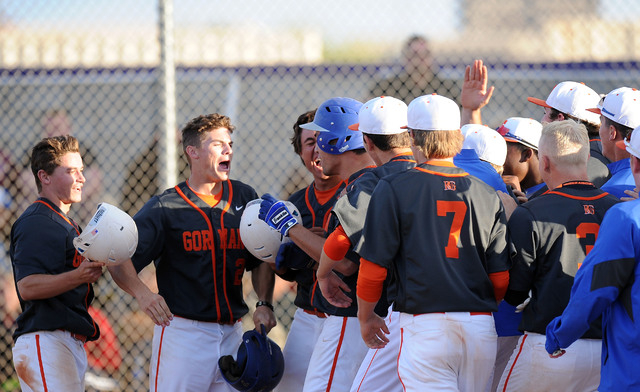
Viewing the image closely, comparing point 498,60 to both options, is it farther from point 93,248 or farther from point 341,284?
point 93,248

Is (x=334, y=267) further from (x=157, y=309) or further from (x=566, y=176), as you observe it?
(x=566, y=176)

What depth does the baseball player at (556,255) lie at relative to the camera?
3650mm

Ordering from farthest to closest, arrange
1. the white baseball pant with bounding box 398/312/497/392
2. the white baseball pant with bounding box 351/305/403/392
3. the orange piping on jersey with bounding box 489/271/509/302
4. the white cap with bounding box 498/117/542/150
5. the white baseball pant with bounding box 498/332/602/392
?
the white cap with bounding box 498/117/542/150 < the white baseball pant with bounding box 351/305/403/392 < the orange piping on jersey with bounding box 489/271/509/302 < the white baseball pant with bounding box 498/332/602/392 < the white baseball pant with bounding box 398/312/497/392

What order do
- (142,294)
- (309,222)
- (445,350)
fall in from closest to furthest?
1. (445,350)
2. (142,294)
3. (309,222)

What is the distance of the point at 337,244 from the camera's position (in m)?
3.79

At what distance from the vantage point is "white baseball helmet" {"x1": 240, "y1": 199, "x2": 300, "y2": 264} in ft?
14.9

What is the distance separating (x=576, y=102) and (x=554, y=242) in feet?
4.46

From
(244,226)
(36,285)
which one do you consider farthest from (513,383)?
(36,285)

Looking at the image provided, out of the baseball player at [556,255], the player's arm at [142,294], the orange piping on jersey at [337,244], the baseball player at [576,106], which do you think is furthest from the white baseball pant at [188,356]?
the baseball player at [576,106]

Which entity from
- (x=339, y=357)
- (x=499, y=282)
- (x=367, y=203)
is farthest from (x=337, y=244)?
(x=339, y=357)

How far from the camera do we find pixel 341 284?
13.9 ft

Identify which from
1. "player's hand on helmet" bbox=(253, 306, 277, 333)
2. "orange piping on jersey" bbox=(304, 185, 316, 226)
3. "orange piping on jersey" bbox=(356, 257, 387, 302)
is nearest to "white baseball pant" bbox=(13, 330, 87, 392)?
"player's hand on helmet" bbox=(253, 306, 277, 333)

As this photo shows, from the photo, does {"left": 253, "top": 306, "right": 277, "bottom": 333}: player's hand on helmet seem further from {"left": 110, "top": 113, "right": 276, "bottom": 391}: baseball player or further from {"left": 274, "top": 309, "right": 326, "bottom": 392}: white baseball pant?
{"left": 274, "top": 309, "right": 326, "bottom": 392}: white baseball pant

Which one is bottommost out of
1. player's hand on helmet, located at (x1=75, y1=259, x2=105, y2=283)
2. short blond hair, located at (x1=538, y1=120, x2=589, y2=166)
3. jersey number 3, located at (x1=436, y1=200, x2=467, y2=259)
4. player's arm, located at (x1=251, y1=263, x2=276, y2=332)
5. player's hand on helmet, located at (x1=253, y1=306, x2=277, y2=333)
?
player's hand on helmet, located at (x1=253, y1=306, x2=277, y2=333)
